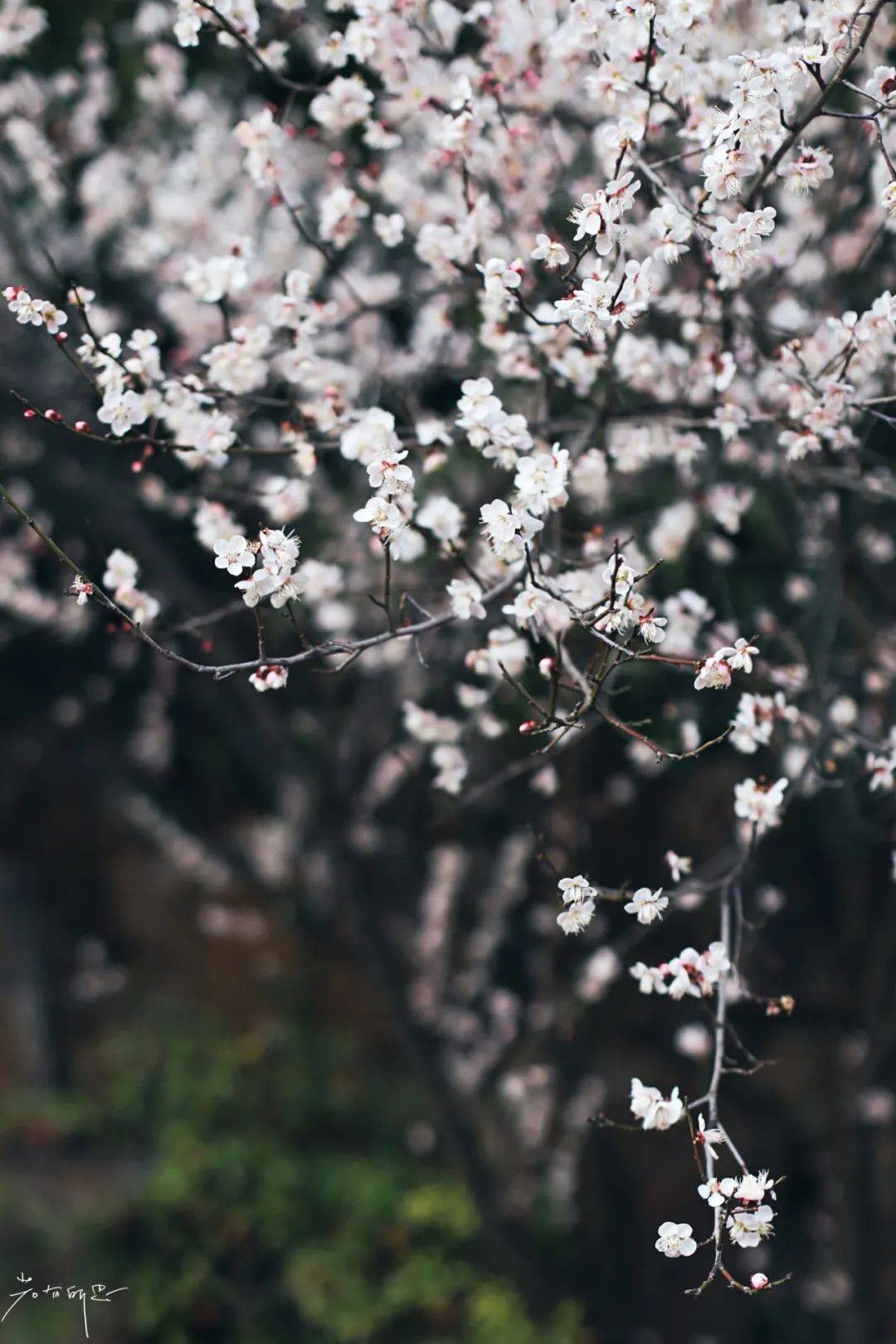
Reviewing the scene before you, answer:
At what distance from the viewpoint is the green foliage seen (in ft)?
15.0

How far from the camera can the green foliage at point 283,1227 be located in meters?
4.58

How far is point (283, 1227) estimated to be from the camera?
16.1 ft

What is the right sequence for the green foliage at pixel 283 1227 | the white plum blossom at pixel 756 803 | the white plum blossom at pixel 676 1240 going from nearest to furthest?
the white plum blossom at pixel 676 1240, the white plum blossom at pixel 756 803, the green foliage at pixel 283 1227

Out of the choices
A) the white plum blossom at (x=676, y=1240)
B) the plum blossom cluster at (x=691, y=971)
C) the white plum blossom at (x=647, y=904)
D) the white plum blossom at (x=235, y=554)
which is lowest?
the white plum blossom at (x=676, y=1240)

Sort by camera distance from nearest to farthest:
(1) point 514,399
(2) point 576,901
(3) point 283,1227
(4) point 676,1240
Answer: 1. (4) point 676,1240
2. (2) point 576,901
3. (1) point 514,399
4. (3) point 283,1227

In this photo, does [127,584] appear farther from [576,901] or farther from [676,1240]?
[676,1240]

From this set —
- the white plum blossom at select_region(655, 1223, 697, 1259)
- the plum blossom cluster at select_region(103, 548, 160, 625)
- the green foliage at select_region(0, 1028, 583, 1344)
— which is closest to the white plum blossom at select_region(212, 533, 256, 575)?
the plum blossom cluster at select_region(103, 548, 160, 625)

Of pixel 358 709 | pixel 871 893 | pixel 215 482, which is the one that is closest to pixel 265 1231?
pixel 358 709

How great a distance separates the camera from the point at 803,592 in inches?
155

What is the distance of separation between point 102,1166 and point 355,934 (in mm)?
2221

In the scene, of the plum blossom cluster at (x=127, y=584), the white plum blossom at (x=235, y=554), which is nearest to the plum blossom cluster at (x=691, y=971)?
the white plum blossom at (x=235, y=554)

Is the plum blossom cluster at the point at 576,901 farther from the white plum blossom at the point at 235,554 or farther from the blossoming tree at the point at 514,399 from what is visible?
the white plum blossom at the point at 235,554

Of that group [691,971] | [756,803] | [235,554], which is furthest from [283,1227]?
[235,554]

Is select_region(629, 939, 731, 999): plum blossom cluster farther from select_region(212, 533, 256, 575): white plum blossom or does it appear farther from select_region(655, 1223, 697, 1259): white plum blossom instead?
select_region(212, 533, 256, 575): white plum blossom
